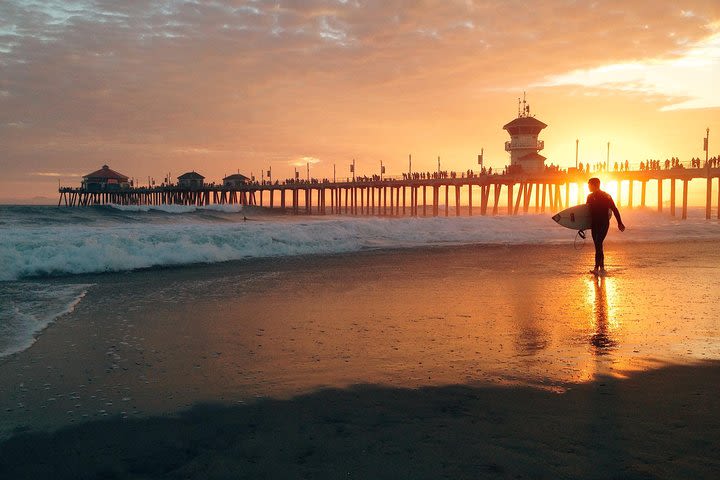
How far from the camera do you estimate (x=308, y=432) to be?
3482 millimetres

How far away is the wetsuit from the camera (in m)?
11.5

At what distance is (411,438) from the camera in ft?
10.9

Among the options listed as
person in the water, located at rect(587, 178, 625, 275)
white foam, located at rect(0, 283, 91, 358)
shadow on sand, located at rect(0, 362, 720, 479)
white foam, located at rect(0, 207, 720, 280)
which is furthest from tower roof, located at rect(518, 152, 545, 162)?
shadow on sand, located at rect(0, 362, 720, 479)

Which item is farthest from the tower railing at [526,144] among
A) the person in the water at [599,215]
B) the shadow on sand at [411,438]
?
the shadow on sand at [411,438]

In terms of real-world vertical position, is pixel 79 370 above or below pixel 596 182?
below

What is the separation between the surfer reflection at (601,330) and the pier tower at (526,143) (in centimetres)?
5309

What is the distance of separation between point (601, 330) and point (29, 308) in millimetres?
7567

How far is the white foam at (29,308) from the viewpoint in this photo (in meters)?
6.15

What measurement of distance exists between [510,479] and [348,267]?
435 inches

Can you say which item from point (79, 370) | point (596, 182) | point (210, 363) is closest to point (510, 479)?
point (210, 363)

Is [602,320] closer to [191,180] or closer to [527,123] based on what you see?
[527,123]

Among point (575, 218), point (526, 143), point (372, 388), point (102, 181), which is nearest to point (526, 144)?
point (526, 143)

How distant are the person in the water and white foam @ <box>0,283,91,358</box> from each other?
9.43 meters

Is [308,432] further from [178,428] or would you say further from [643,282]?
[643,282]
